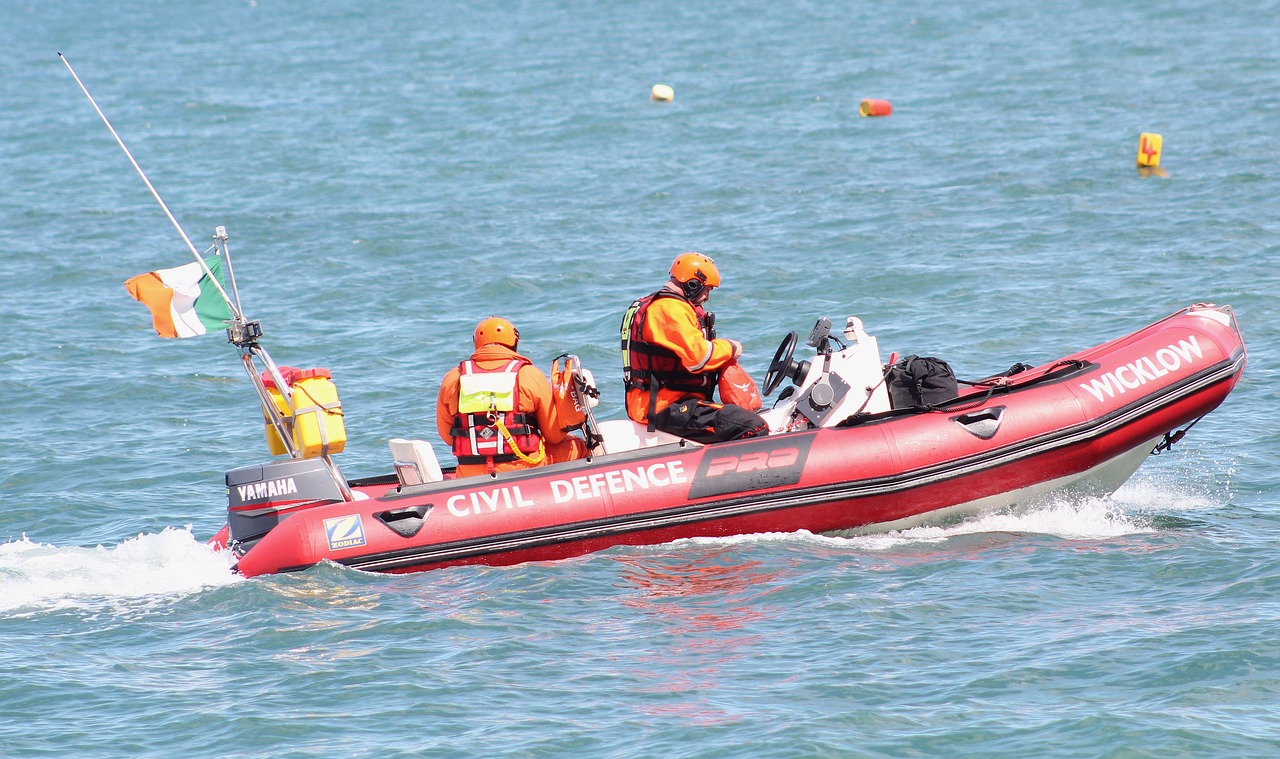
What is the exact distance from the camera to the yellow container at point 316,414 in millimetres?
7176

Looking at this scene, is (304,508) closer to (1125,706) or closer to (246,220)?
(1125,706)

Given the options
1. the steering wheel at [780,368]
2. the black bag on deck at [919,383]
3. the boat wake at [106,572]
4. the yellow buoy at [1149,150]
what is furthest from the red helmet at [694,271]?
the yellow buoy at [1149,150]

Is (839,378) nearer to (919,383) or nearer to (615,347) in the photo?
(919,383)

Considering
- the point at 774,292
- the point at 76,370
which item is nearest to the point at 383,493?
the point at 76,370

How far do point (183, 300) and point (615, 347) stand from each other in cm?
505

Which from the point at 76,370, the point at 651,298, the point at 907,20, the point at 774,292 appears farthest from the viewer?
the point at 907,20

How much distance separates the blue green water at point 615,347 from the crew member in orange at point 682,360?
641 millimetres

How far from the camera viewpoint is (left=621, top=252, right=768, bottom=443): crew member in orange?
A: 7.21 m

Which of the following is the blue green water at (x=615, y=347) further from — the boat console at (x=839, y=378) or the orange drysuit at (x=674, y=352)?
the orange drysuit at (x=674, y=352)

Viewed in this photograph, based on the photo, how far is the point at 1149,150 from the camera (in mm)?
16031

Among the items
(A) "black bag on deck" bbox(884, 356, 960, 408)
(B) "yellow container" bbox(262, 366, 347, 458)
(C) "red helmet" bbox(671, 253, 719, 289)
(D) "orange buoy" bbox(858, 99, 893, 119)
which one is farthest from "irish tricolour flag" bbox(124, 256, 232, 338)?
(D) "orange buoy" bbox(858, 99, 893, 119)

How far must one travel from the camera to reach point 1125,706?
5434 mm

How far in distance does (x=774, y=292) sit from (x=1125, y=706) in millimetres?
7978

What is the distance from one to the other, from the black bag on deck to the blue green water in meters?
0.64
